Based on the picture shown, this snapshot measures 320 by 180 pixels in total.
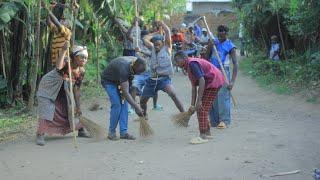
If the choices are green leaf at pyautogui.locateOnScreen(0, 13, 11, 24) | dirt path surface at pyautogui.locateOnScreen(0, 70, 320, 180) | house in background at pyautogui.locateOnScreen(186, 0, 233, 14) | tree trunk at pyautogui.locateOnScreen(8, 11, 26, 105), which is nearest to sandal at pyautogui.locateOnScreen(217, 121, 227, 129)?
dirt path surface at pyautogui.locateOnScreen(0, 70, 320, 180)

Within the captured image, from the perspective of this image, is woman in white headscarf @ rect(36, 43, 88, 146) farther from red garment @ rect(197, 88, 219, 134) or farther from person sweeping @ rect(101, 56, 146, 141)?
red garment @ rect(197, 88, 219, 134)

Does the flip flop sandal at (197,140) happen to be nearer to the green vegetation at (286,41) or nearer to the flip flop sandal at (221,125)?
the flip flop sandal at (221,125)

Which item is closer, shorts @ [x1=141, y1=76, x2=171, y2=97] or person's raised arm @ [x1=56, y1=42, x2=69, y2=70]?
person's raised arm @ [x1=56, y1=42, x2=69, y2=70]

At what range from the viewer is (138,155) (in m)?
7.90

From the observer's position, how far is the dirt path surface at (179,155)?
6902 millimetres

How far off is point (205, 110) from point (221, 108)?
1224 mm

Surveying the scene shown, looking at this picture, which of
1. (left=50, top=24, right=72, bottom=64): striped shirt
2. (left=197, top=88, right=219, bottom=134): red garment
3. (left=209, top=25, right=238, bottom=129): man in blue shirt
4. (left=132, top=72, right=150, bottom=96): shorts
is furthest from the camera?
(left=132, top=72, right=150, bottom=96): shorts

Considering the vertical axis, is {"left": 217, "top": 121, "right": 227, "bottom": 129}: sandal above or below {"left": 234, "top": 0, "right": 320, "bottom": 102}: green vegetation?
below

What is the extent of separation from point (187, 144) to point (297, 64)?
9.61 meters

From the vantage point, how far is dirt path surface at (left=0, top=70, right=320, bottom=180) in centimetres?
690

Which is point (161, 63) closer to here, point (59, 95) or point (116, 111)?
point (116, 111)

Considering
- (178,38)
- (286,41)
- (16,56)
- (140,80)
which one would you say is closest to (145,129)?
(140,80)

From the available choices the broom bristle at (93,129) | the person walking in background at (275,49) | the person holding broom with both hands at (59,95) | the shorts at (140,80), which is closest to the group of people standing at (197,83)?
the broom bristle at (93,129)

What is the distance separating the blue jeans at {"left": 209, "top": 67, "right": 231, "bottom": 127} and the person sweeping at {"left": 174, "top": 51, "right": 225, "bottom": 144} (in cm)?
100
